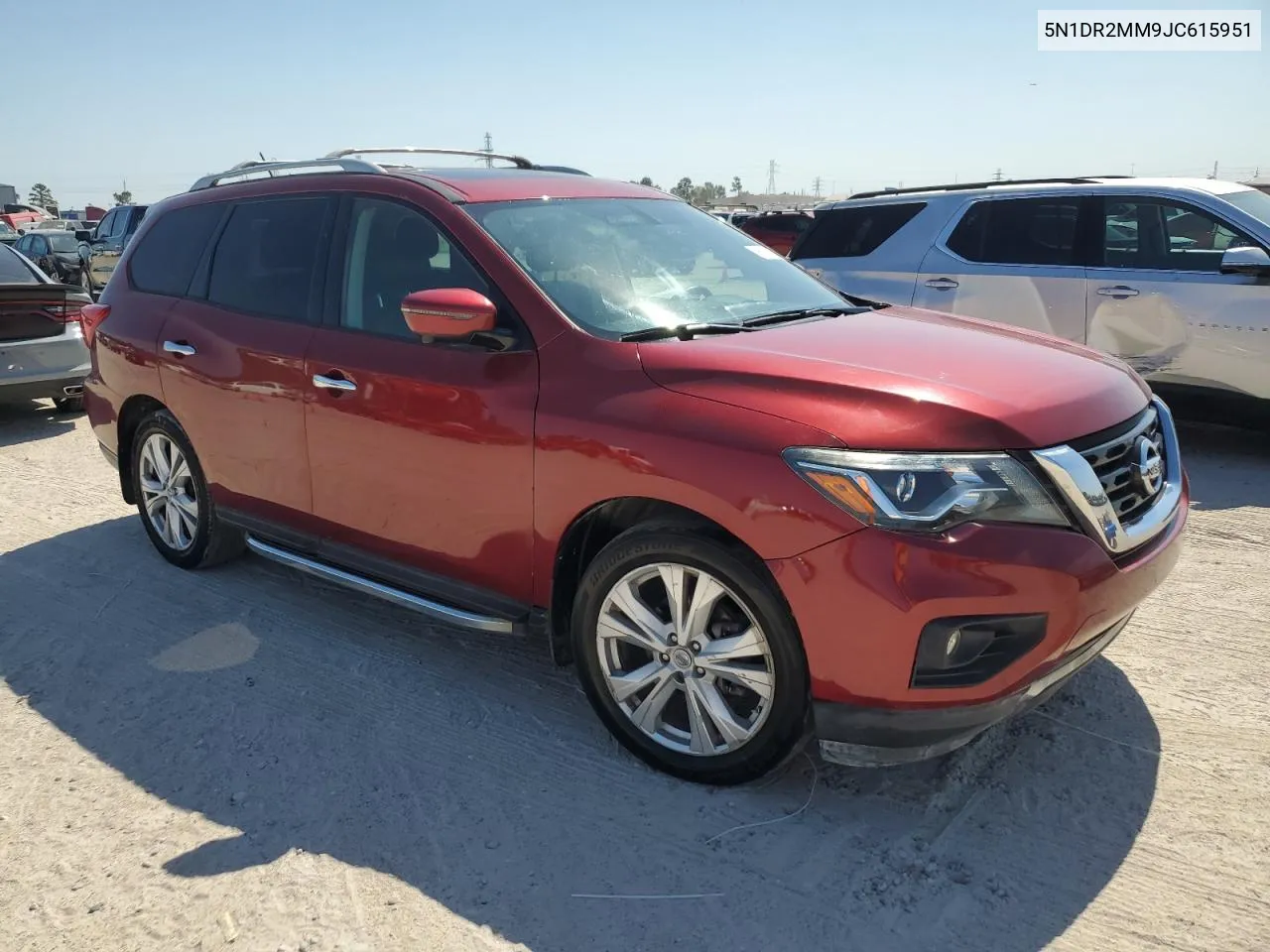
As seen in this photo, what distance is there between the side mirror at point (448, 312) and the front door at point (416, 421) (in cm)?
13

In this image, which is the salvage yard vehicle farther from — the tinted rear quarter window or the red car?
the red car

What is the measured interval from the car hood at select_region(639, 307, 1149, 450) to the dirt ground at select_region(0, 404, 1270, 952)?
1.11 m

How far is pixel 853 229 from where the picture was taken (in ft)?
26.0

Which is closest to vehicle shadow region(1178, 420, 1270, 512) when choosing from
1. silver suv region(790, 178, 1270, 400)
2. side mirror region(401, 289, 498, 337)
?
silver suv region(790, 178, 1270, 400)

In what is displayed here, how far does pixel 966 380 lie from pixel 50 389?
310 inches

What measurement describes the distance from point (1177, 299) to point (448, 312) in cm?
537

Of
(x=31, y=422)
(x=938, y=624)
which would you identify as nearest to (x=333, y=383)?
(x=938, y=624)

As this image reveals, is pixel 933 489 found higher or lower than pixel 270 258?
lower

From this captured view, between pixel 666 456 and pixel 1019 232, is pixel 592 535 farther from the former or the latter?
pixel 1019 232

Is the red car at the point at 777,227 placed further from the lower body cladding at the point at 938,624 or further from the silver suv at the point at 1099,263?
the lower body cladding at the point at 938,624

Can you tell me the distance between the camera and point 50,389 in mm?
8188

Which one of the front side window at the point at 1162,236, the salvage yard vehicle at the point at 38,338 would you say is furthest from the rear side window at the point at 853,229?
the salvage yard vehicle at the point at 38,338

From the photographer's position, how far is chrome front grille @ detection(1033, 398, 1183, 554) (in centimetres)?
263

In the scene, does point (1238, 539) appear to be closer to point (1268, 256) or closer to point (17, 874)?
point (1268, 256)
